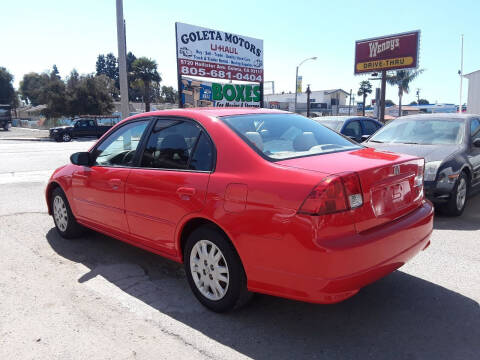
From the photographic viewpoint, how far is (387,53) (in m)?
25.8

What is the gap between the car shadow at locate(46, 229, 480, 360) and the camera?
8.55 feet

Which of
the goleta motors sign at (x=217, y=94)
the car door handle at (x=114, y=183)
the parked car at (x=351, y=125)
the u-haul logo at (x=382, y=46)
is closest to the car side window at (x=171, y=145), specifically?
the car door handle at (x=114, y=183)

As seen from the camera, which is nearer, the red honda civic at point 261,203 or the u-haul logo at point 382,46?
the red honda civic at point 261,203

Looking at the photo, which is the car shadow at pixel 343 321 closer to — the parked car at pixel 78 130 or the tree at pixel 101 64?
the parked car at pixel 78 130

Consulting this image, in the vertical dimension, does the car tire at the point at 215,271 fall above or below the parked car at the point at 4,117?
below

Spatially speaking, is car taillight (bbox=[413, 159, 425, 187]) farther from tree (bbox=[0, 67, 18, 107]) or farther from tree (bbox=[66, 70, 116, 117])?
tree (bbox=[0, 67, 18, 107])

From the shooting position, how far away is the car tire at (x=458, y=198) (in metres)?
5.63

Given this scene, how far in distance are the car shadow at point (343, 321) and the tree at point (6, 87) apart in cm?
8871

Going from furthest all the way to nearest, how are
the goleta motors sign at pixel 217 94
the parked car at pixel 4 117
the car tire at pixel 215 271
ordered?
the parked car at pixel 4 117 < the goleta motors sign at pixel 217 94 < the car tire at pixel 215 271

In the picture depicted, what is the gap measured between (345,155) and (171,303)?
6.15ft

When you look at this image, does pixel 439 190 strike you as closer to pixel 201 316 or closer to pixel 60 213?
pixel 201 316

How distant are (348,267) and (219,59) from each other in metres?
15.3

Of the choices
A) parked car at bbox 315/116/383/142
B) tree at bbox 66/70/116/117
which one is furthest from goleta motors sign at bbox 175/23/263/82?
tree at bbox 66/70/116/117

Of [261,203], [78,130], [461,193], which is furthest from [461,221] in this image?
[78,130]
